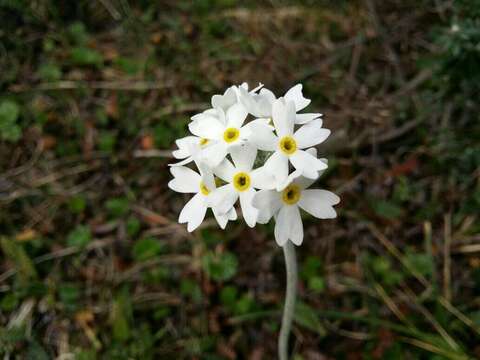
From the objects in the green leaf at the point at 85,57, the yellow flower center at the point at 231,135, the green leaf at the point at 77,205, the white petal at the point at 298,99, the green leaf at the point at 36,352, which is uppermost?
the green leaf at the point at 85,57

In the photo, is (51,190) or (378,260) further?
(51,190)

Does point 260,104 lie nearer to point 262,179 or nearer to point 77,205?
point 262,179

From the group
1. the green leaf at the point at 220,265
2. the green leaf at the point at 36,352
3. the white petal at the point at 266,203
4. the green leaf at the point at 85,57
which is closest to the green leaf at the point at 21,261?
the green leaf at the point at 36,352

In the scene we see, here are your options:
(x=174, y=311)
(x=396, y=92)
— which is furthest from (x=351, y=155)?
(x=174, y=311)

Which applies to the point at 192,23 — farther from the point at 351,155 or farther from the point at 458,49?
the point at 458,49

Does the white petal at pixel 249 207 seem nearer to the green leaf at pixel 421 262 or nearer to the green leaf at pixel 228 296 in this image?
the green leaf at pixel 228 296

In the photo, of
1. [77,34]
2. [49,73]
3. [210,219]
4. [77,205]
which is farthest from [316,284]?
[77,34]
